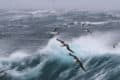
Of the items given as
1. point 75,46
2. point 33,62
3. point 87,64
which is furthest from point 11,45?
point 87,64

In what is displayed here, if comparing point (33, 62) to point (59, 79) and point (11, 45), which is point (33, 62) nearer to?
point (59, 79)

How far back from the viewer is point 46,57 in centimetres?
5753

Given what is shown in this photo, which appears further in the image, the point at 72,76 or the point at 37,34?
the point at 37,34

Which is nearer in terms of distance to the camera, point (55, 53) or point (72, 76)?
point (72, 76)

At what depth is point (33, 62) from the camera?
55.9 m

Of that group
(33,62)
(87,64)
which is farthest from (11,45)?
(87,64)

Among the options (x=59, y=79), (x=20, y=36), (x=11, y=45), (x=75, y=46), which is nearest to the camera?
(x=59, y=79)

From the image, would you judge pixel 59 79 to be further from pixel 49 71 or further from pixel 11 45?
pixel 11 45

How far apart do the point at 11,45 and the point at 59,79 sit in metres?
24.5

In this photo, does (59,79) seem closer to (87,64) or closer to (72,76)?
(72,76)

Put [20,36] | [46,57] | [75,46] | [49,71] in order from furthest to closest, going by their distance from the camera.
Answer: [20,36] → [75,46] → [46,57] → [49,71]

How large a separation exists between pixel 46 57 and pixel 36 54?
3215 millimetres

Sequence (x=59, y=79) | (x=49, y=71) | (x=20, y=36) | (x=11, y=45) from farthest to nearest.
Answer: (x=20, y=36) < (x=11, y=45) < (x=49, y=71) < (x=59, y=79)

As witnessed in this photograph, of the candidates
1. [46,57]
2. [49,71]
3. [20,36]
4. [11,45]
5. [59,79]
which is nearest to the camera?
[59,79]
